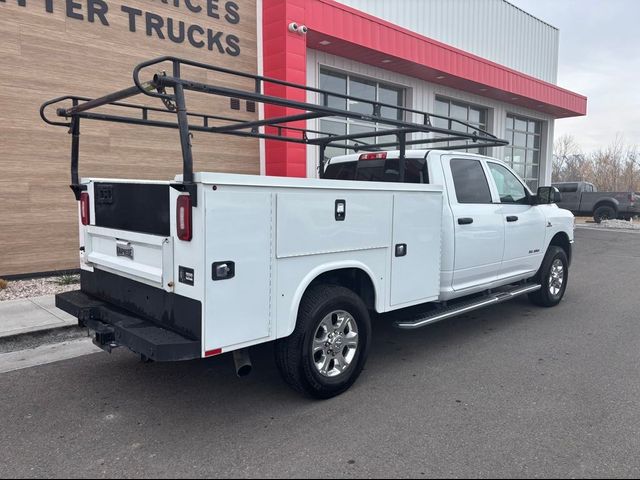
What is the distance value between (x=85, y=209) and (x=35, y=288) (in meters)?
3.68

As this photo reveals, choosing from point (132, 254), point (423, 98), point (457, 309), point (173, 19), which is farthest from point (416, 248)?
point (423, 98)

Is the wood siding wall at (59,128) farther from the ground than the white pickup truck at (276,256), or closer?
farther from the ground

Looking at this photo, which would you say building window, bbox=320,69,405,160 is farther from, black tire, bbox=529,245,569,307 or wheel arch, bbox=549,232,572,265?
black tire, bbox=529,245,569,307

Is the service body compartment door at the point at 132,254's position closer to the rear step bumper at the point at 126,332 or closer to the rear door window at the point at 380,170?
the rear step bumper at the point at 126,332

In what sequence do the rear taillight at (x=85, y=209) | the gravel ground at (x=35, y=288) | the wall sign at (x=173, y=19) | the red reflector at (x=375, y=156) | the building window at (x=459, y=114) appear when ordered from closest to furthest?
the rear taillight at (x=85, y=209) < the red reflector at (x=375, y=156) < the gravel ground at (x=35, y=288) < the wall sign at (x=173, y=19) < the building window at (x=459, y=114)

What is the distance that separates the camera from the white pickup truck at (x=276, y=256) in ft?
10.9

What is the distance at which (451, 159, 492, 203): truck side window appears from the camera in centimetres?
553

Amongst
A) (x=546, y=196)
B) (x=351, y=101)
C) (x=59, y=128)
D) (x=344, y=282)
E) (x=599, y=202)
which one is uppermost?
(x=351, y=101)

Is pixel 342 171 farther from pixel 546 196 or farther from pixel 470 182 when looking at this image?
pixel 546 196

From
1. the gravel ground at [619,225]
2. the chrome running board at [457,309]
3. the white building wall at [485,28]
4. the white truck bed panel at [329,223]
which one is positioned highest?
the white building wall at [485,28]

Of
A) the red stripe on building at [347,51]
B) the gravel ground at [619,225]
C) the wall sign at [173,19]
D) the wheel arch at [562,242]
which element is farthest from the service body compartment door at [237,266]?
the gravel ground at [619,225]

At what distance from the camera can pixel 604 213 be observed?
23594 millimetres

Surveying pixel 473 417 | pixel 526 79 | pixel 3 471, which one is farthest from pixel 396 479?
pixel 526 79

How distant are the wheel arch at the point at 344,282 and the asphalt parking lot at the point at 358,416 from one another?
686mm
